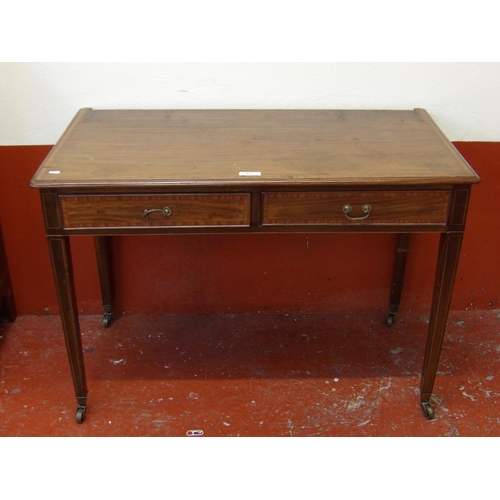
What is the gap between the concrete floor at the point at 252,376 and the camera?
2363 mm

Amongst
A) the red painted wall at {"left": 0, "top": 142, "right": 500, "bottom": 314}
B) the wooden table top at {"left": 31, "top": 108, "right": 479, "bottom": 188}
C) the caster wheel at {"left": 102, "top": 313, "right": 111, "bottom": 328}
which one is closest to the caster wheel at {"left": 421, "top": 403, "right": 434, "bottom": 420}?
the red painted wall at {"left": 0, "top": 142, "right": 500, "bottom": 314}

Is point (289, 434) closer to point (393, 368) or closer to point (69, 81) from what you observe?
point (393, 368)

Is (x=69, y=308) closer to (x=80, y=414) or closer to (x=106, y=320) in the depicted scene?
(x=80, y=414)

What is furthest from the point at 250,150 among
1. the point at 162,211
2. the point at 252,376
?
the point at 252,376

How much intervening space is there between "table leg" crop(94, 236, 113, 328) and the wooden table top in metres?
0.55

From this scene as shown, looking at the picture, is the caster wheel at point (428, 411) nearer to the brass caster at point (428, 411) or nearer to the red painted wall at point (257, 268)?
the brass caster at point (428, 411)

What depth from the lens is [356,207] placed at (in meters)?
2.02

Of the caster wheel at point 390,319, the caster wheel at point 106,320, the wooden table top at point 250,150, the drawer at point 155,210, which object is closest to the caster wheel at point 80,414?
the caster wheel at point 106,320

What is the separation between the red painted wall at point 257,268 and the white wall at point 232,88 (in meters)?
0.27

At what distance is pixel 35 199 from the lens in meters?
2.64

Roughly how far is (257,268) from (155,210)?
3.00 ft

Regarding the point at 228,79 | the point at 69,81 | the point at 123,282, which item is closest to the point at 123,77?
the point at 69,81

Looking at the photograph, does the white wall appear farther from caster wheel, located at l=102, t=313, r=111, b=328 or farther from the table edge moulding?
caster wheel, located at l=102, t=313, r=111, b=328

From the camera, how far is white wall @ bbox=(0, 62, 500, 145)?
2.47 m
